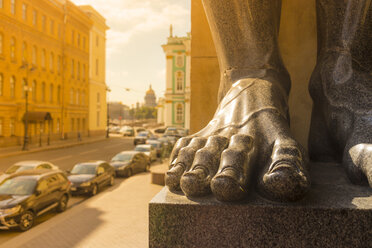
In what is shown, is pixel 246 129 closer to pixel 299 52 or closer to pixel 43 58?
pixel 299 52

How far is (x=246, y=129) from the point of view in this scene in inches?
65.3

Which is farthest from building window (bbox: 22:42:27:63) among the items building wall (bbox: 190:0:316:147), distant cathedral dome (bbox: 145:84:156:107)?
distant cathedral dome (bbox: 145:84:156:107)

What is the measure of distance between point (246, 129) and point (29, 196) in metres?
9.95

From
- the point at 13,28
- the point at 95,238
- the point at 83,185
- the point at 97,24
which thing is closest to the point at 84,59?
the point at 97,24

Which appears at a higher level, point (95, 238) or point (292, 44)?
point (292, 44)

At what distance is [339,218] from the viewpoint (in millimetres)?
1320

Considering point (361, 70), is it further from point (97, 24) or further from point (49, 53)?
point (97, 24)

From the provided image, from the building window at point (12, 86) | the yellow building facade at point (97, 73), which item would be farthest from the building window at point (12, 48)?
the yellow building facade at point (97, 73)

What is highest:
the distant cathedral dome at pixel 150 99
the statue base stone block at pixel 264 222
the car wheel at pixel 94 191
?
the distant cathedral dome at pixel 150 99

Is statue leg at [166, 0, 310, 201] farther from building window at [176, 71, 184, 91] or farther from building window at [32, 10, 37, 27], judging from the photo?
building window at [176, 71, 184, 91]

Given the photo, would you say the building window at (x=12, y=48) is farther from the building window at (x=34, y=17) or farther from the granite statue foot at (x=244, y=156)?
the granite statue foot at (x=244, y=156)

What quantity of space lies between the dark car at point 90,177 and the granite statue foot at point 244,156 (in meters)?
13.4

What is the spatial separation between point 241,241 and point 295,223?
0.21 meters

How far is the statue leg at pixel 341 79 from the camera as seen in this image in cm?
184
